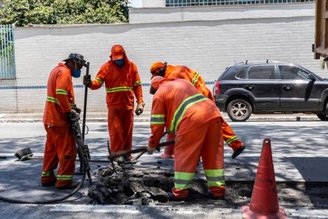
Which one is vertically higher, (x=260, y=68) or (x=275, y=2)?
(x=275, y=2)

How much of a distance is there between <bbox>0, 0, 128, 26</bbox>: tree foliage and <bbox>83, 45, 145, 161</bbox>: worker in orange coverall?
14.3 m

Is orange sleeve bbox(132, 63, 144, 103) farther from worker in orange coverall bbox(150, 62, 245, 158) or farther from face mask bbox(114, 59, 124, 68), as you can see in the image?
worker in orange coverall bbox(150, 62, 245, 158)

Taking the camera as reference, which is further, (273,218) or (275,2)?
(275,2)

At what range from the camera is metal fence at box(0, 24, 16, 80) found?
16.8m

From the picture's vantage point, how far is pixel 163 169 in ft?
21.9

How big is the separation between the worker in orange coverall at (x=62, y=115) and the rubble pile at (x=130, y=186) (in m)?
0.42

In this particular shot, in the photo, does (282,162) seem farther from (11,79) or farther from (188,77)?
(11,79)

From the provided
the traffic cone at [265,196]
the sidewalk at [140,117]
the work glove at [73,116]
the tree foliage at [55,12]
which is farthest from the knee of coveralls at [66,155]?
the tree foliage at [55,12]

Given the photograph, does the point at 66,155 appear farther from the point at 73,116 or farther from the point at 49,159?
the point at 73,116

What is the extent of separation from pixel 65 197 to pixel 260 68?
8.74 m

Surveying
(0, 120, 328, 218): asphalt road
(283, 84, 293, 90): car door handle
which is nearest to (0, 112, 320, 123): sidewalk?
(283, 84, 293, 90): car door handle

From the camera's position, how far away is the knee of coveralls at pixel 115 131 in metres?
7.11

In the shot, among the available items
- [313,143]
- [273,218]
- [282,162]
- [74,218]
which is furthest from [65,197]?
[313,143]

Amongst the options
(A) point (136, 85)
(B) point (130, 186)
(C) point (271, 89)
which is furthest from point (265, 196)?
(C) point (271, 89)
